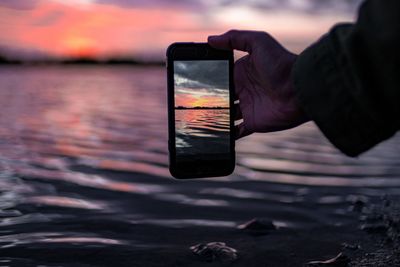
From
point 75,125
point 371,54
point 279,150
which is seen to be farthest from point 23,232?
point 75,125

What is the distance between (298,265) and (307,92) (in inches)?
80.9

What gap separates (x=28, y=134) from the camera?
→ 8688 mm

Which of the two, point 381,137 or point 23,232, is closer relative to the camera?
point 381,137

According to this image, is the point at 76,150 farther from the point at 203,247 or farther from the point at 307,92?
the point at 307,92

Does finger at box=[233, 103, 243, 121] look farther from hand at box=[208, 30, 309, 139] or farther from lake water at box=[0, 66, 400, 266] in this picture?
lake water at box=[0, 66, 400, 266]

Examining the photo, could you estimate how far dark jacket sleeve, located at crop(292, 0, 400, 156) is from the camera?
Result: 1294mm

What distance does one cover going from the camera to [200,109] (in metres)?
2.47

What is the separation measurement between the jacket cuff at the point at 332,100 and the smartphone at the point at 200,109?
2.53 feet

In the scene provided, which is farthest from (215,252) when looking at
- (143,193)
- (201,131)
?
(143,193)

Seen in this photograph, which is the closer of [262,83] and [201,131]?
[262,83]

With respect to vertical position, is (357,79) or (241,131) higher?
(357,79)

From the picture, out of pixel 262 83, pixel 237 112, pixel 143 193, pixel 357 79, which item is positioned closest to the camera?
pixel 357 79

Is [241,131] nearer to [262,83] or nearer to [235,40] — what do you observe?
[262,83]

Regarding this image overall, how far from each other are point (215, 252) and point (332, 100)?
85.8 inches
